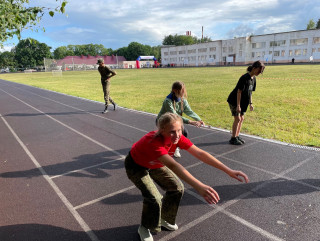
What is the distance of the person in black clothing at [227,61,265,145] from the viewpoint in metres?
4.99

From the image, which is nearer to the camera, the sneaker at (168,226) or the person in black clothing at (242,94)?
the sneaker at (168,226)

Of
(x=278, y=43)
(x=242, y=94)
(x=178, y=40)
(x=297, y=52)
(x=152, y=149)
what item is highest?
(x=178, y=40)

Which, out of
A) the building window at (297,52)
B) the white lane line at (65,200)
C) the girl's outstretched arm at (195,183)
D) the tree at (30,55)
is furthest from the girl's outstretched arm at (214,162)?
the tree at (30,55)

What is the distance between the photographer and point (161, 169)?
8.41 ft

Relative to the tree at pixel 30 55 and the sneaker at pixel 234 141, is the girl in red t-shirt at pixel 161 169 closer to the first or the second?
the sneaker at pixel 234 141

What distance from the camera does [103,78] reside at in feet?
31.4

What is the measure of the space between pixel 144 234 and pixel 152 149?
111 centimetres

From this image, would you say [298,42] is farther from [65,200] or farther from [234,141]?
[65,200]

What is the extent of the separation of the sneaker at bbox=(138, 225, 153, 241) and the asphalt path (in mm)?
136

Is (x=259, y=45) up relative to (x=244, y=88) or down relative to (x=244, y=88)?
up

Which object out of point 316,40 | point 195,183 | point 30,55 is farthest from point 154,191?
point 30,55

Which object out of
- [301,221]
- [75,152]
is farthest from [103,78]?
[301,221]

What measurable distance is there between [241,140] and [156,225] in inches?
143

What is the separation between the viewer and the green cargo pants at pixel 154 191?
2463 millimetres
